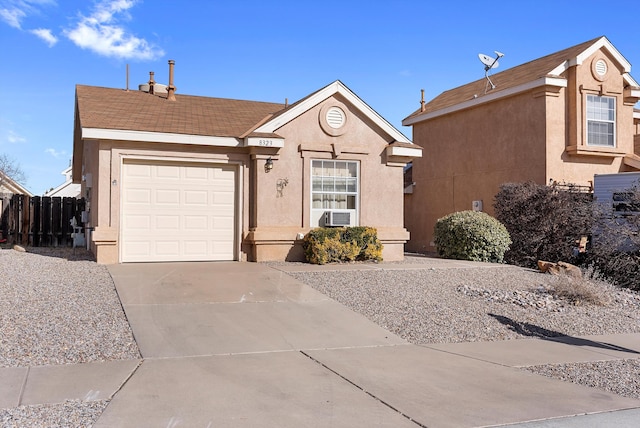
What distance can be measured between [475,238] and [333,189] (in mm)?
4145

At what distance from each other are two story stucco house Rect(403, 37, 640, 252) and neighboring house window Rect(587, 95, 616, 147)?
0.11 feet

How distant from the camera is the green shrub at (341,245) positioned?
46.1ft

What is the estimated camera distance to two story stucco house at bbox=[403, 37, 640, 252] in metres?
19.4

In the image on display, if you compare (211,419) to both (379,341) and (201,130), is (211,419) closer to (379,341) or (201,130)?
(379,341)

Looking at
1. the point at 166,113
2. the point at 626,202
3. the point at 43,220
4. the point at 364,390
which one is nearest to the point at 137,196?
the point at 166,113

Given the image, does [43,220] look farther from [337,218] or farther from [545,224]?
[545,224]

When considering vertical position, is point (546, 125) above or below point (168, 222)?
above

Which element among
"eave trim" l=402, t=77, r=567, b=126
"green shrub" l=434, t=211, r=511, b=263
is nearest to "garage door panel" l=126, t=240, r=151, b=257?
"green shrub" l=434, t=211, r=511, b=263

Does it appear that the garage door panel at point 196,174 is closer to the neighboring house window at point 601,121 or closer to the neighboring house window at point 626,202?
the neighboring house window at point 626,202

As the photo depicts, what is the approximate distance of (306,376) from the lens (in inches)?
253

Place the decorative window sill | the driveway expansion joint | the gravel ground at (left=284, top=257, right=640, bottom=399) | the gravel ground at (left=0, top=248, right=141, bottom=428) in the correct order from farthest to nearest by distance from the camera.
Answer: the decorative window sill, the gravel ground at (left=284, top=257, right=640, bottom=399), the driveway expansion joint, the gravel ground at (left=0, top=248, right=141, bottom=428)

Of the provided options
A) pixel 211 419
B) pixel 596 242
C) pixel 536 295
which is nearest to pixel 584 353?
pixel 536 295

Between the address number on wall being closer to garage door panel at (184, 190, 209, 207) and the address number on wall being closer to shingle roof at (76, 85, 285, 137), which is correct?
shingle roof at (76, 85, 285, 137)

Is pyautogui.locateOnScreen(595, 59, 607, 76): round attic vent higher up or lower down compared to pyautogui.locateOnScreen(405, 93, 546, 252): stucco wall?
higher up
